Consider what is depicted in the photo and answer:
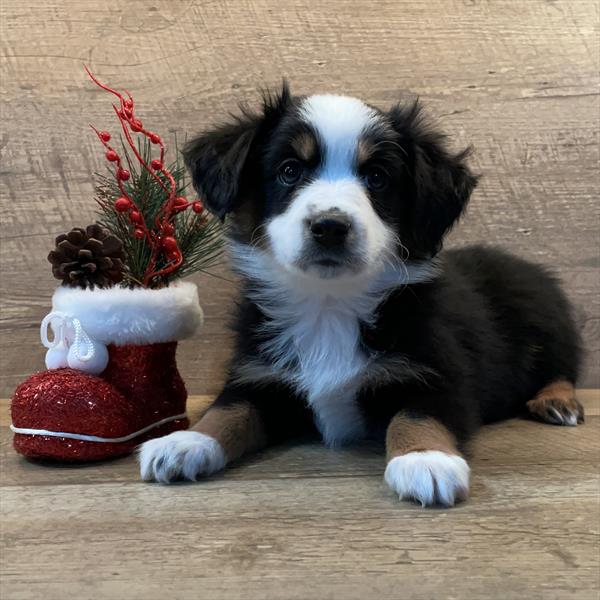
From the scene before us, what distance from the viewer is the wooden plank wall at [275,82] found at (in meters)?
2.62

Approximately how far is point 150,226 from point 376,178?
2.06 ft

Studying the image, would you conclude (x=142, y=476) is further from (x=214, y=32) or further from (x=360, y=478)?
(x=214, y=32)

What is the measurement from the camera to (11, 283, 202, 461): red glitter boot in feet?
5.63

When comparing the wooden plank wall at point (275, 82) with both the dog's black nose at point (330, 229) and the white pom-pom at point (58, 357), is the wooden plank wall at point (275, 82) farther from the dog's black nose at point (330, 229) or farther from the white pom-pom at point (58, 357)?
the dog's black nose at point (330, 229)

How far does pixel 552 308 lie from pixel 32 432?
1700 mm

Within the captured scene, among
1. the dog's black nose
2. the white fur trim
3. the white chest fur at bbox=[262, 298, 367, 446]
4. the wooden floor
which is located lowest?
the wooden floor

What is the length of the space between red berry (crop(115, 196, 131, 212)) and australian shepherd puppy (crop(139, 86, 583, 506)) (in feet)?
0.60

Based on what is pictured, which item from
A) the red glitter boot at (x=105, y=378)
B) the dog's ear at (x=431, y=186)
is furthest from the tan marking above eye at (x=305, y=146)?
the red glitter boot at (x=105, y=378)

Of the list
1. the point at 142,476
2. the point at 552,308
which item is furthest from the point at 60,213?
the point at 552,308

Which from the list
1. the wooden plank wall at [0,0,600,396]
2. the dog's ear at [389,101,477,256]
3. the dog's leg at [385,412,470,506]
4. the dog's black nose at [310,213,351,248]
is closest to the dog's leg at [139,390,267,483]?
the dog's leg at [385,412,470,506]

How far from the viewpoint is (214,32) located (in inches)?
104

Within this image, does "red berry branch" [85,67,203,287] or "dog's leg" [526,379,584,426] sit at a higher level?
"red berry branch" [85,67,203,287]

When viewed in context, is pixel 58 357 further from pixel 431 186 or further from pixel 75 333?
pixel 431 186

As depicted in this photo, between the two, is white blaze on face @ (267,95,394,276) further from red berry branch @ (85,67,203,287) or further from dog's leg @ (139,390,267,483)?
dog's leg @ (139,390,267,483)
